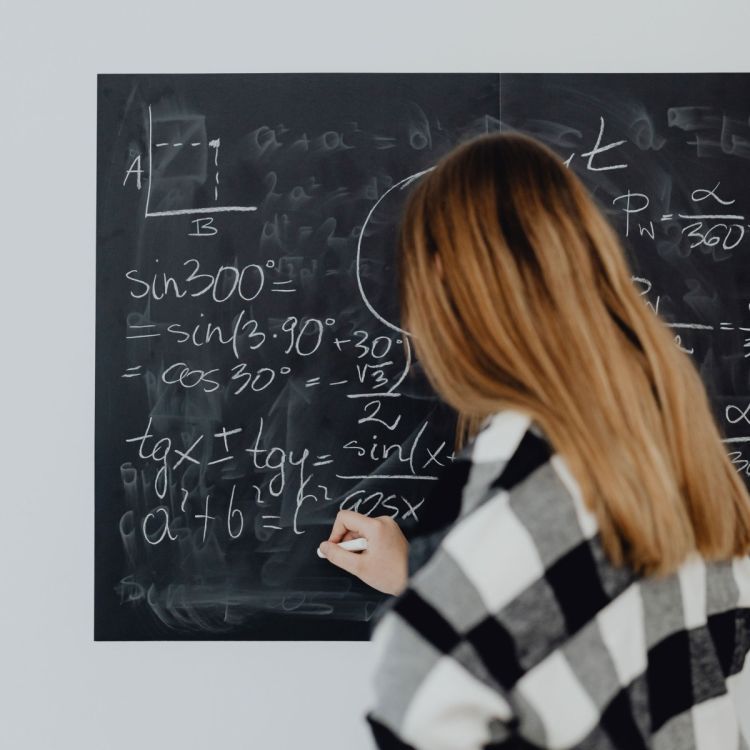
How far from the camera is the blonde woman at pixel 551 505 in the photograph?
89 cm

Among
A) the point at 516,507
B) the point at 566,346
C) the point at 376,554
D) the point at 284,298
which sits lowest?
the point at 376,554

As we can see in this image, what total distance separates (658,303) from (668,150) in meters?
0.30

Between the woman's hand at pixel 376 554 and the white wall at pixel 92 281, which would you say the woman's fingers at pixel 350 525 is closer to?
Answer: the woman's hand at pixel 376 554

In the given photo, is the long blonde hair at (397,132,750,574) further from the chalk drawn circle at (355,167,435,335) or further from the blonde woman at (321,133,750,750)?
the chalk drawn circle at (355,167,435,335)

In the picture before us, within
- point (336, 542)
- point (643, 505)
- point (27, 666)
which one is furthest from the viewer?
point (27, 666)

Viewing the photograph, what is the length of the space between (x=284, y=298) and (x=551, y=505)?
2.82 feet

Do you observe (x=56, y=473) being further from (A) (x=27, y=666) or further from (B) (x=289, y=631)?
(B) (x=289, y=631)

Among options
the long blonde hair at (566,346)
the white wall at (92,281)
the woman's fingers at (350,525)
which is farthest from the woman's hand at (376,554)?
the long blonde hair at (566,346)

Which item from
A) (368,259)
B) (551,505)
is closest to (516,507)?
(551,505)

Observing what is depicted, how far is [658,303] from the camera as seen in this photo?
163 centimetres

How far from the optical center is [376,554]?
1.49 meters

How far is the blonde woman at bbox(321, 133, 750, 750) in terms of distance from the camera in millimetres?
895

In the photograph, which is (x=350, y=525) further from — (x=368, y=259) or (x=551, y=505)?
(x=551, y=505)

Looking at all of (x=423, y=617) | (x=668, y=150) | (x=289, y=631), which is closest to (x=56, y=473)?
(x=289, y=631)
